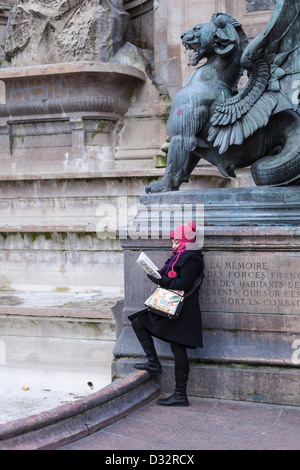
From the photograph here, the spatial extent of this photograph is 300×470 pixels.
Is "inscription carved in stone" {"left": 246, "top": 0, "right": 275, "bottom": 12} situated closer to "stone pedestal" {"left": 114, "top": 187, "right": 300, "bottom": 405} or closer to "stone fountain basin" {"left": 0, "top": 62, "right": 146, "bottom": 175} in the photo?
"stone fountain basin" {"left": 0, "top": 62, "right": 146, "bottom": 175}

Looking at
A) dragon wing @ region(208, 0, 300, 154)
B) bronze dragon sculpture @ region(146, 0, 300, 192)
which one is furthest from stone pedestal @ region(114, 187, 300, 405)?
dragon wing @ region(208, 0, 300, 154)

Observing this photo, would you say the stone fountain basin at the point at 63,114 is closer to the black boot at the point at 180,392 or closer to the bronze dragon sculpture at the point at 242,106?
the bronze dragon sculpture at the point at 242,106

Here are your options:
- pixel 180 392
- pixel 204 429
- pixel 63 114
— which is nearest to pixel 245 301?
pixel 180 392

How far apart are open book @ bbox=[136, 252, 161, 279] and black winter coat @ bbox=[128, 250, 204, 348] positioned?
0.10 meters

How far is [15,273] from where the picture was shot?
1061 centimetres

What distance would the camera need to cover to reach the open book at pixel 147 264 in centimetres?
478

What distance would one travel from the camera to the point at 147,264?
480 cm

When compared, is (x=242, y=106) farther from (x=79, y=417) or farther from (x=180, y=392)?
(x=79, y=417)

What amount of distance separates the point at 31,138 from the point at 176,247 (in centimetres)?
862

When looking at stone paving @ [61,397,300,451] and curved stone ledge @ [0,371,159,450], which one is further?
stone paving @ [61,397,300,451]

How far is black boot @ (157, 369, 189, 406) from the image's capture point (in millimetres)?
5027

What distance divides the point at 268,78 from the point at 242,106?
0.36m

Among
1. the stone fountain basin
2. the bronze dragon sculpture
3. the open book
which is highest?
the stone fountain basin
